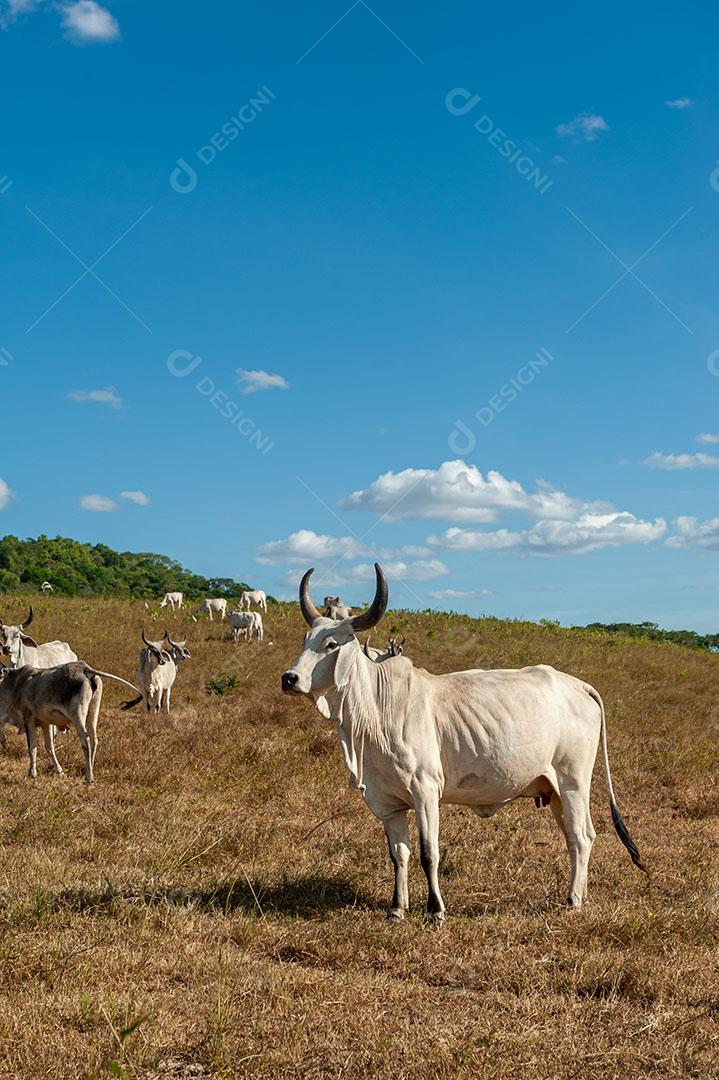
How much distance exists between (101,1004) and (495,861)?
4.57m

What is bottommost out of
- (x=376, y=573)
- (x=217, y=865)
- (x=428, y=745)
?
(x=217, y=865)

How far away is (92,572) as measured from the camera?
55438 mm

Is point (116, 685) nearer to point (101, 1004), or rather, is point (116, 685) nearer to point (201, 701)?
point (201, 701)

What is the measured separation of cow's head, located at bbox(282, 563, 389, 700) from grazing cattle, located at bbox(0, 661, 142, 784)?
5.80 meters

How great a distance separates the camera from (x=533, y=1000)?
5.34 m

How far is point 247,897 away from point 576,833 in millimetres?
2742

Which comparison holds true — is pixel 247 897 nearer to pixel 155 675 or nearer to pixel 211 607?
pixel 155 675

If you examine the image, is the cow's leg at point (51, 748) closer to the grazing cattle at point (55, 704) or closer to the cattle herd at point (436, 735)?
the grazing cattle at point (55, 704)

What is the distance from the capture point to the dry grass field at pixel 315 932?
15.1 feet

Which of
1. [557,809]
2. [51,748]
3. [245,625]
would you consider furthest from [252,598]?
[557,809]

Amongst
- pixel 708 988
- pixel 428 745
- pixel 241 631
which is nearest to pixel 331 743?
pixel 428 745

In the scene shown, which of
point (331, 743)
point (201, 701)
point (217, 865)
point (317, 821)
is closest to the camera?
point (217, 865)

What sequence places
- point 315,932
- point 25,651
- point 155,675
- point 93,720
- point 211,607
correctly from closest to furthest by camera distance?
point 315,932 < point 93,720 < point 25,651 < point 155,675 < point 211,607

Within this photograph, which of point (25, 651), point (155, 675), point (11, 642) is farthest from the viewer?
point (155, 675)
